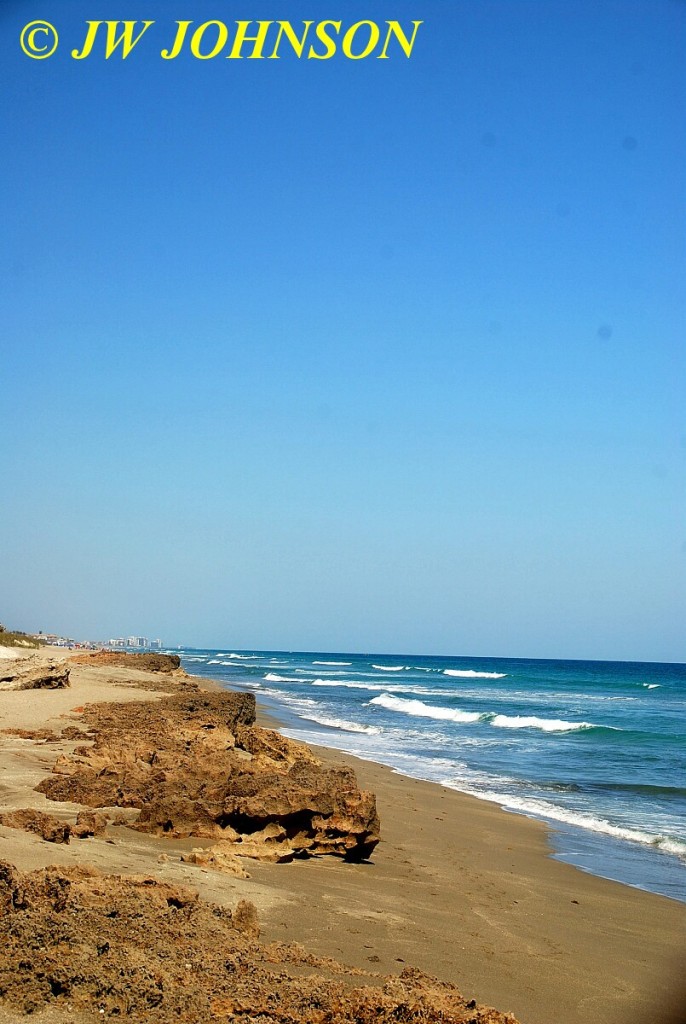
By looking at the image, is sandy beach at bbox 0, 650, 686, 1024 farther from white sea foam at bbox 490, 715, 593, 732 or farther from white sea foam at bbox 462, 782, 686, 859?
white sea foam at bbox 490, 715, 593, 732

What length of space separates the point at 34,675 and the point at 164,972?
17.2 metres

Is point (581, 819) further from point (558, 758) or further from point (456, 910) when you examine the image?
point (558, 758)

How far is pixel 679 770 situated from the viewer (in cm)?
2123

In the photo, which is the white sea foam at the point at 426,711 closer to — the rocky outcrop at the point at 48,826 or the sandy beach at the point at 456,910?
the sandy beach at the point at 456,910

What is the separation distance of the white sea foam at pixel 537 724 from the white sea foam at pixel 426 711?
1.25m

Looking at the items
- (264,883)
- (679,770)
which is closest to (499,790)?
(679,770)

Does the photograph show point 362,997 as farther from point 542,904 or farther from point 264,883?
point 542,904

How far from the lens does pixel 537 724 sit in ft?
113

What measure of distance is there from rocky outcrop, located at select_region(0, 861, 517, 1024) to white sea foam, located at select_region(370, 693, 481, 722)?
32.0 metres

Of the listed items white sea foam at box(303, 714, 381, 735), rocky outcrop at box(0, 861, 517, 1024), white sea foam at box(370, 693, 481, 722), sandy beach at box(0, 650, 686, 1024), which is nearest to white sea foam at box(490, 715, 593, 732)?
white sea foam at box(370, 693, 481, 722)

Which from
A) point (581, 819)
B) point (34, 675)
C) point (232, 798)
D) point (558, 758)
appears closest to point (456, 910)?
point (232, 798)

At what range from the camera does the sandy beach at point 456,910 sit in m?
5.61

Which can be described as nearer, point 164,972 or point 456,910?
point 164,972

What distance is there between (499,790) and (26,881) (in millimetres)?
13869
